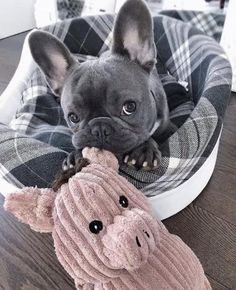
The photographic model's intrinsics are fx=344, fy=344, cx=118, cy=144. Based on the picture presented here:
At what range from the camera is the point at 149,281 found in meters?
0.64

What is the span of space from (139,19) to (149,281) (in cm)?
67

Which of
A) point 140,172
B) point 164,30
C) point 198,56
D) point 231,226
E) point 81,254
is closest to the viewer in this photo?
point 81,254

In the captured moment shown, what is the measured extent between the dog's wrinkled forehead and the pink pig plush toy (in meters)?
0.25

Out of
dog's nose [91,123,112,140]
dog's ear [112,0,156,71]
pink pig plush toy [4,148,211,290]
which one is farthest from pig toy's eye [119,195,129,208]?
dog's ear [112,0,156,71]

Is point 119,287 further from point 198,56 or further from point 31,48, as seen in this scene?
point 198,56

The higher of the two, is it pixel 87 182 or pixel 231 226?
pixel 87 182

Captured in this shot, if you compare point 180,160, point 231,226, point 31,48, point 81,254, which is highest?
point 31,48

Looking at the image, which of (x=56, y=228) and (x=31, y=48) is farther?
(x=31, y=48)

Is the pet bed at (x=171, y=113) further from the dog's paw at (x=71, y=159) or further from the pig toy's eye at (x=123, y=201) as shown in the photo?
the pig toy's eye at (x=123, y=201)

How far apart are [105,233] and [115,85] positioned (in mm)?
424

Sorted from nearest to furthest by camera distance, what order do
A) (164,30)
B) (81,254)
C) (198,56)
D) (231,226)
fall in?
1. (81,254)
2. (231,226)
3. (198,56)
4. (164,30)

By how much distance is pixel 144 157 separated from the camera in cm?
95

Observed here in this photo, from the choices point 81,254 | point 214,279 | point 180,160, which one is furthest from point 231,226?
point 81,254

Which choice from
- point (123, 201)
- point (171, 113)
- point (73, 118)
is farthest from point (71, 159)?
point (171, 113)
